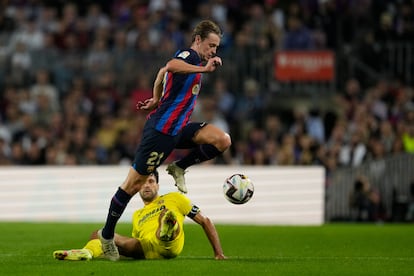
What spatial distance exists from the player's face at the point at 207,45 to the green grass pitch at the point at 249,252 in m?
2.19


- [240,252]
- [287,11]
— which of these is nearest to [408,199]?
[287,11]

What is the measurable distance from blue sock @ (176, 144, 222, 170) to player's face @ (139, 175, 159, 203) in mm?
403

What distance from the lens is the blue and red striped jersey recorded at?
1086cm

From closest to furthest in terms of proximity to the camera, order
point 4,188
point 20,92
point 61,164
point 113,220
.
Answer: point 113,220 → point 4,188 → point 61,164 → point 20,92

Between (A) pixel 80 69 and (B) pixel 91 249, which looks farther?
(A) pixel 80 69

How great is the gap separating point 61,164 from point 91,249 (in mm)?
10689

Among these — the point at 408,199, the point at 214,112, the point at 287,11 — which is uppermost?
the point at 287,11

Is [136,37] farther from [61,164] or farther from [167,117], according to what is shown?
[167,117]

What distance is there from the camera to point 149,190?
37.3 ft

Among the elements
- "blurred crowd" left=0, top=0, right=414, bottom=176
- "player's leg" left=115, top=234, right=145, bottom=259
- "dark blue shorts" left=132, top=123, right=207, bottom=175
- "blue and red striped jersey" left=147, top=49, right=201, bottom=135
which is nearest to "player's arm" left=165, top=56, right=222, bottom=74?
"blue and red striped jersey" left=147, top=49, right=201, bottom=135

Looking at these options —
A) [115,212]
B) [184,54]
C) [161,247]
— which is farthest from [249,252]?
[184,54]

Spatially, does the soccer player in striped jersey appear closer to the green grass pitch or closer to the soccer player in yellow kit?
the soccer player in yellow kit

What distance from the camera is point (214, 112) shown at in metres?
22.7

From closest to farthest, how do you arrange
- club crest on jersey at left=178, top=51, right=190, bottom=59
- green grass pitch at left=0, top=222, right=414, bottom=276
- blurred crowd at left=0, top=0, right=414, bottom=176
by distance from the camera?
green grass pitch at left=0, top=222, right=414, bottom=276, club crest on jersey at left=178, top=51, right=190, bottom=59, blurred crowd at left=0, top=0, right=414, bottom=176
